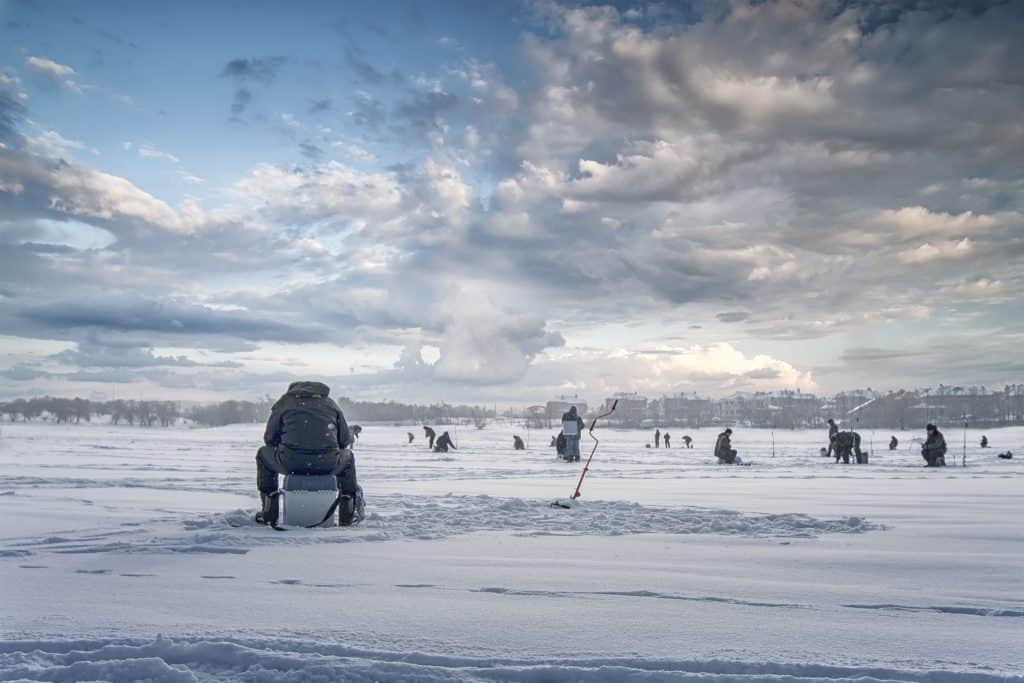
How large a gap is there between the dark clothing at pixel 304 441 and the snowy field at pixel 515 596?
69cm

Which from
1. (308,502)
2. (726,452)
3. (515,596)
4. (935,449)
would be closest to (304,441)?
(308,502)

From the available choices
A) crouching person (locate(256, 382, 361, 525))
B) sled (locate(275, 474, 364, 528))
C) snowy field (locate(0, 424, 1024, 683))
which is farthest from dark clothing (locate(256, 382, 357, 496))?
snowy field (locate(0, 424, 1024, 683))

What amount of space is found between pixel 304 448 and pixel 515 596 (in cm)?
432

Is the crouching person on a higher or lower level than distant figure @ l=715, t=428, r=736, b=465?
higher

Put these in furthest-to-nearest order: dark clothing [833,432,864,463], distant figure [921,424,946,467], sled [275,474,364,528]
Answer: dark clothing [833,432,864,463] → distant figure [921,424,946,467] → sled [275,474,364,528]

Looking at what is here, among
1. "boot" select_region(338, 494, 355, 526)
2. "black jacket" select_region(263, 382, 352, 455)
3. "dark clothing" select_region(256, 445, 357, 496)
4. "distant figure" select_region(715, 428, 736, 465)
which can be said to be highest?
"black jacket" select_region(263, 382, 352, 455)

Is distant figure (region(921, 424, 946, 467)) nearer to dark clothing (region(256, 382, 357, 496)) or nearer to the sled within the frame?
dark clothing (region(256, 382, 357, 496))

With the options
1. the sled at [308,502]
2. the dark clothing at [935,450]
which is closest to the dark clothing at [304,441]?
the sled at [308,502]

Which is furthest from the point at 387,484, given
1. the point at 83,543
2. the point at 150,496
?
the point at 83,543

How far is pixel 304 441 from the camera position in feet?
27.2

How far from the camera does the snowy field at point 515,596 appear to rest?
11.2 feet

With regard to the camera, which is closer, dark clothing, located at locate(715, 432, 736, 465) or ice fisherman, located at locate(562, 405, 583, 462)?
ice fisherman, located at locate(562, 405, 583, 462)

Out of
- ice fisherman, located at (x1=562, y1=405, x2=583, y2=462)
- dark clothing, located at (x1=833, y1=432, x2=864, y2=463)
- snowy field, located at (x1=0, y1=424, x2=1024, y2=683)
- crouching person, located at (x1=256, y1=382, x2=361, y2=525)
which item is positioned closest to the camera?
snowy field, located at (x1=0, y1=424, x2=1024, y2=683)

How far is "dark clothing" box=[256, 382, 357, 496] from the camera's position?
8266mm
